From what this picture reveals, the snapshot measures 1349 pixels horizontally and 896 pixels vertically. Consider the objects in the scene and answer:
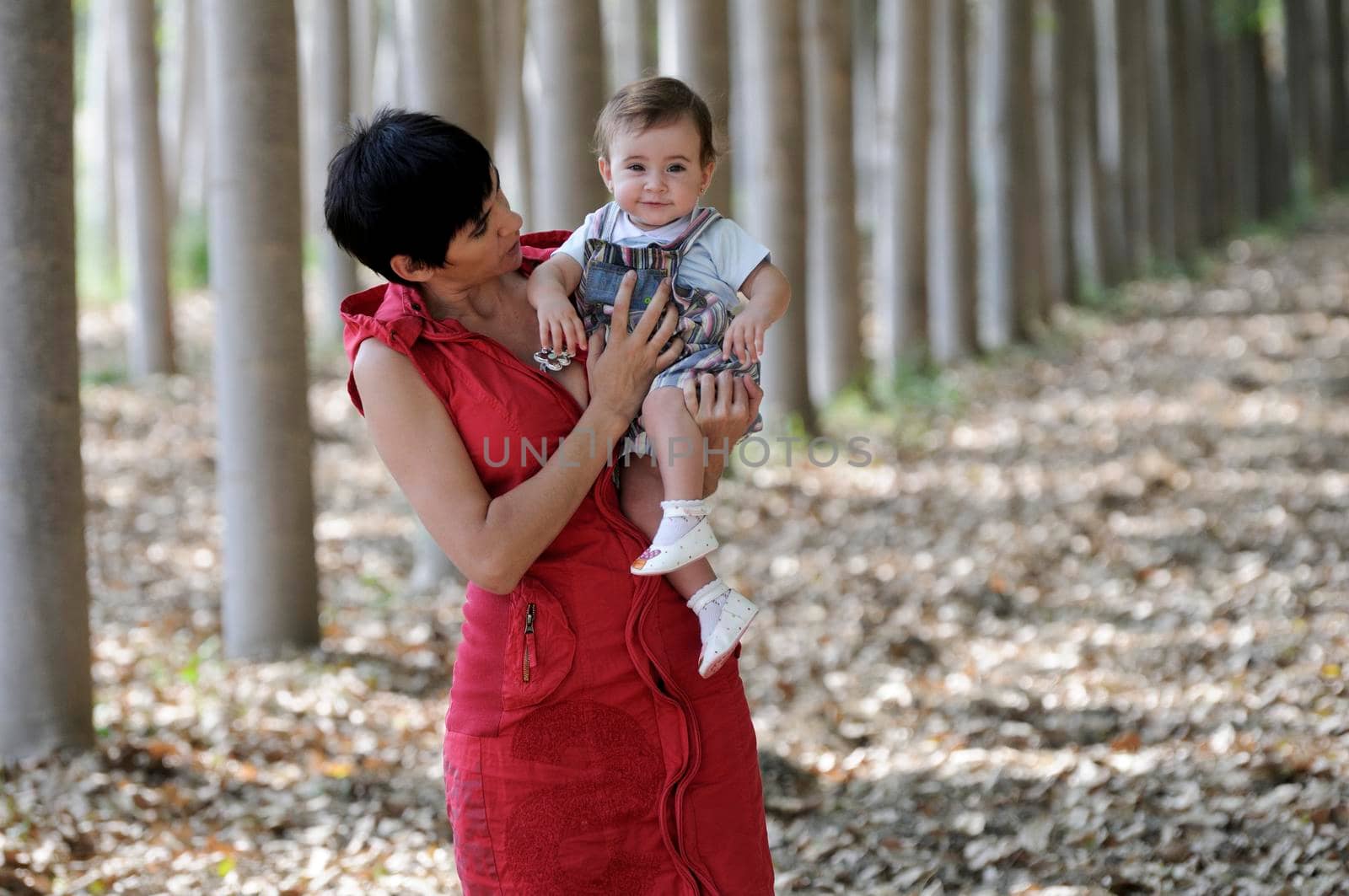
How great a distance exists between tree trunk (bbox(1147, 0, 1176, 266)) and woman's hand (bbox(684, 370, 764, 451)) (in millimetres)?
20843

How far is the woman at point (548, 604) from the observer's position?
2.51 meters

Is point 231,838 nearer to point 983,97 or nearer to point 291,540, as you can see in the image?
point 291,540

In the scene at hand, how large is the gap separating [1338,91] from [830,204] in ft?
71.3

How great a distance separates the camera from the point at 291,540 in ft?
21.9

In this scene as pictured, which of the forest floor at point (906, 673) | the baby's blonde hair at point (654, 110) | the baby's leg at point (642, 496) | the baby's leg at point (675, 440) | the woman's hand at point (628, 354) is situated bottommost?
the forest floor at point (906, 673)

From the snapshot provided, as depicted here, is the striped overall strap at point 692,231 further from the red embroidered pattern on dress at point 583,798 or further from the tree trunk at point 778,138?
the tree trunk at point 778,138

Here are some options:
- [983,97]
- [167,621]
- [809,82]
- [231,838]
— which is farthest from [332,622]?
[983,97]

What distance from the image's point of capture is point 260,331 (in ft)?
21.2

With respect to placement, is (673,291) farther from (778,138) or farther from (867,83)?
(867,83)

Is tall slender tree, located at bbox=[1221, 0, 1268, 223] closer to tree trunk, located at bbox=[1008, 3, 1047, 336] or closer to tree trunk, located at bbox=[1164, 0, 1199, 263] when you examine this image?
tree trunk, located at bbox=[1164, 0, 1199, 263]

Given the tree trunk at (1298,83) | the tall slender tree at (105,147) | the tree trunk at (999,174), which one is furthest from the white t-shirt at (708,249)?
the tree trunk at (1298,83)

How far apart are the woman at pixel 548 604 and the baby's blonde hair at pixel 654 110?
12.5 inches

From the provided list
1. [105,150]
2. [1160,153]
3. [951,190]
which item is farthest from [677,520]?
[1160,153]

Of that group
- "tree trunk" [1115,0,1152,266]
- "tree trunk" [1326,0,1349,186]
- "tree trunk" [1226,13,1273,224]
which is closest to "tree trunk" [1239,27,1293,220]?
"tree trunk" [1226,13,1273,224]
